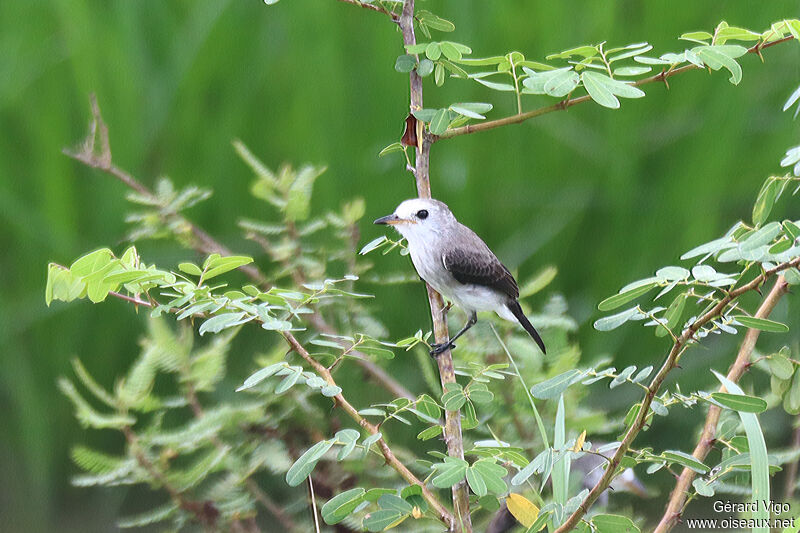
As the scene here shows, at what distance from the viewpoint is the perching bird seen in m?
1.60

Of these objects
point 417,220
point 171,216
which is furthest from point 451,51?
point 171,216

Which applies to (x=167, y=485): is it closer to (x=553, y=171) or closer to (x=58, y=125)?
(x=58, y=125)

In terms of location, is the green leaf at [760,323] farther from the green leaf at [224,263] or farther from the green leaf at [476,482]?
the green leaf at [224,263]

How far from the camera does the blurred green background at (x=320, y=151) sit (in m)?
2.46

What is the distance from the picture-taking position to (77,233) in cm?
249

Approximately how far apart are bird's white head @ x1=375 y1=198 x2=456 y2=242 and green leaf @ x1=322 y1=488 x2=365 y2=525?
2.23ft

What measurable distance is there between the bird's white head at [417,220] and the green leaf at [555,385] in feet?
2.34

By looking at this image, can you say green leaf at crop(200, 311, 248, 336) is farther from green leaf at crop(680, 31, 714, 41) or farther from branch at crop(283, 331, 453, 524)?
green leaf at crop(680, 31, 714, 41)

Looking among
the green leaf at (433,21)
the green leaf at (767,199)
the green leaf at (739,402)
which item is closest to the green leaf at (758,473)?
the green leaf at (739,402)

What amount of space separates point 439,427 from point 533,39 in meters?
1.73

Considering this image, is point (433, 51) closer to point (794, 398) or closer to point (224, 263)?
point (224, 263)

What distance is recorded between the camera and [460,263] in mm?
1654

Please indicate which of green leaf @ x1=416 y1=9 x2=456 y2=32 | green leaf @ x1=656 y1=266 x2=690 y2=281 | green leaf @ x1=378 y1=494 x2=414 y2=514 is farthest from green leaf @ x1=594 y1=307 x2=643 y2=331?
green leaf @ x1=416 y1=9 x2=456 y2=32

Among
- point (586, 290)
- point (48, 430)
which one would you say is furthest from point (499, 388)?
point (48, 430)
